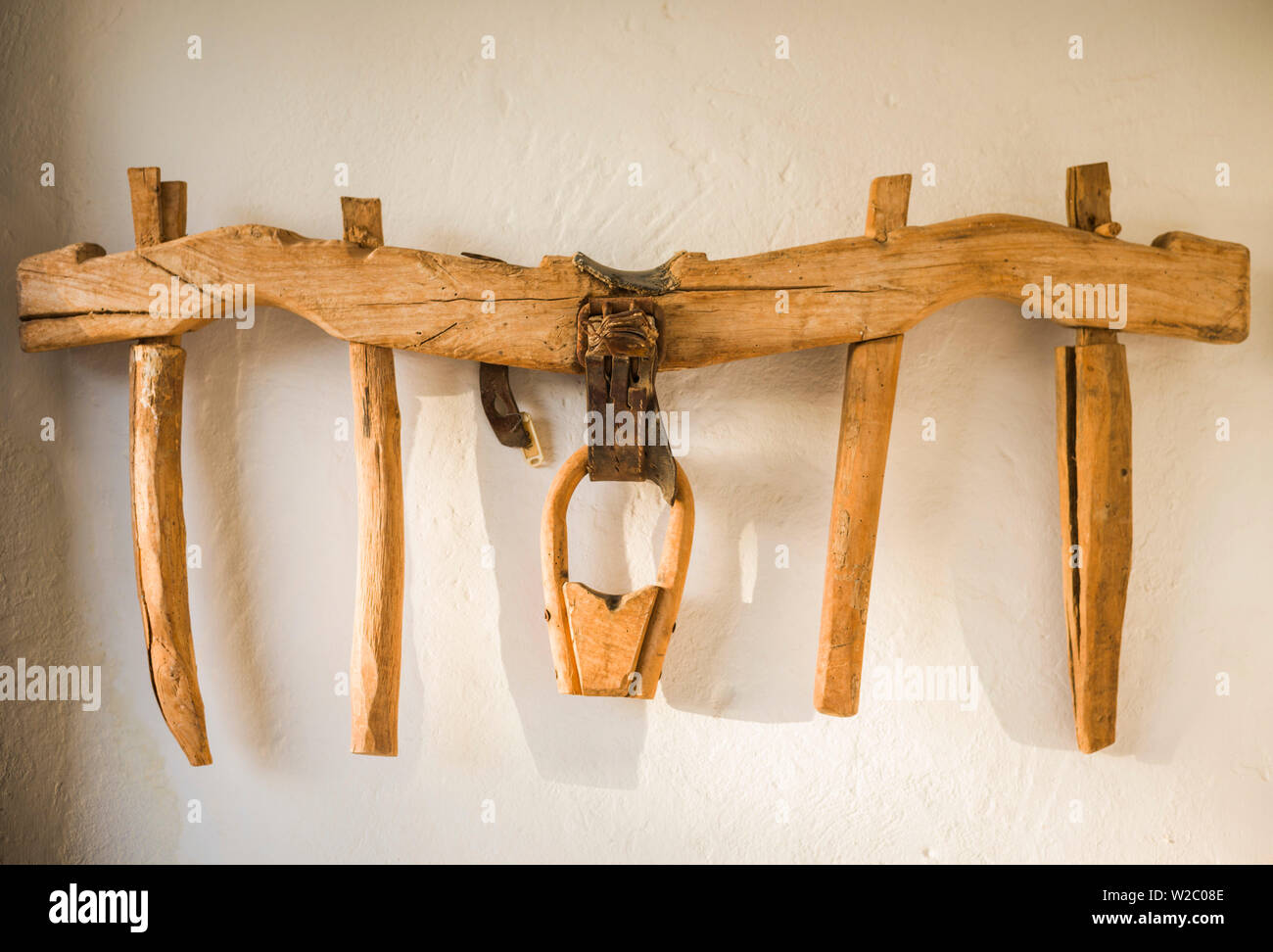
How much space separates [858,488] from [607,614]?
47cm

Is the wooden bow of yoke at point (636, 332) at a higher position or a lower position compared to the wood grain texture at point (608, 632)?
higher

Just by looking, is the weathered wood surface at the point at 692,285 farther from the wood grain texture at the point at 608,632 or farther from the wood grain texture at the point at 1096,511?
the wood grain texture at the point at 608,632

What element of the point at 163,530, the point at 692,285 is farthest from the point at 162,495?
the point at 692,285

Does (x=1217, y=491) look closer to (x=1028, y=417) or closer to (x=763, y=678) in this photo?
(x=1028, y=417)

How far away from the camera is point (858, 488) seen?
151 cm

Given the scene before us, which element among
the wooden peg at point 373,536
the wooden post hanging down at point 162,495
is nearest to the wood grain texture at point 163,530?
the wooden post hanging down at point 162,495

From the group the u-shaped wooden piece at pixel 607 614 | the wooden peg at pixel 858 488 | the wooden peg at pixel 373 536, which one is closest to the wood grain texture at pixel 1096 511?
the wooden peg at pixel 858 488

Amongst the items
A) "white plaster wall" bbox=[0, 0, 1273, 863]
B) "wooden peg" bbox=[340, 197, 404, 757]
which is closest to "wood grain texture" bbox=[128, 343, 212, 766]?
"white plaster wall" bbox=[0, 0, 1273, 863]

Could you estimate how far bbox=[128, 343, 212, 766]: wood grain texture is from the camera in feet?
5.12

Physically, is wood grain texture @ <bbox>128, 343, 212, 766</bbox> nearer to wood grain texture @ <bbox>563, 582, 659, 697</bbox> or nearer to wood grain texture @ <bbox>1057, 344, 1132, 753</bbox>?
wood grain texture @ <bbox>563, 582, 659, 697</bbox>

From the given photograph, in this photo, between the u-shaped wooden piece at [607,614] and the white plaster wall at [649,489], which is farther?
the white plaster wall at [649,489]

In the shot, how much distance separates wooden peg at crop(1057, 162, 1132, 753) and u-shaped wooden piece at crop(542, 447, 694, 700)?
683 millimetres

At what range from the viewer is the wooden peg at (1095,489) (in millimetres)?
1554

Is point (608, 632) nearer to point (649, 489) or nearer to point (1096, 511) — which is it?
point (649, 489)
